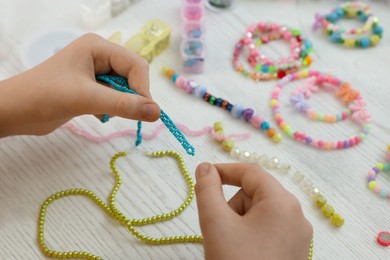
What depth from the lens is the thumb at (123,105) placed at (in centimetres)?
68

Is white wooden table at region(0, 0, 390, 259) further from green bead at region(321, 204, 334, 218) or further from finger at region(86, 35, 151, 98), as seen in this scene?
finger at region(86, 35, 151, 98)

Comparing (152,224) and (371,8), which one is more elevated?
(371,8)

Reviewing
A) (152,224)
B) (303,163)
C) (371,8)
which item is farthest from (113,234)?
(371,8)

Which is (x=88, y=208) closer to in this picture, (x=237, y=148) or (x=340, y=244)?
(x=237, y=148)

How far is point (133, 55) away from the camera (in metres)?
0.76

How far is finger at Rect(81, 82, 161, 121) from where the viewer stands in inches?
26.8

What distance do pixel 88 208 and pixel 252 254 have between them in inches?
11.1

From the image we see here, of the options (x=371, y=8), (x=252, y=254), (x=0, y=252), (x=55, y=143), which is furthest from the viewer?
(x=371, y=8)

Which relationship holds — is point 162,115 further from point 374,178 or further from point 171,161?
point 374,178

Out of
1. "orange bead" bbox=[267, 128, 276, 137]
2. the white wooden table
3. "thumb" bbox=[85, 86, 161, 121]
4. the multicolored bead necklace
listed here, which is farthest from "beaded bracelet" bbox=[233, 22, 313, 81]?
"thumb" bbox=[85, 86, 161, 121]

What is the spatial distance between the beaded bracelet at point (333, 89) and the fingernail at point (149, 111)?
1.04ft

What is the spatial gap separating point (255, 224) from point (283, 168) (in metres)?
0.25

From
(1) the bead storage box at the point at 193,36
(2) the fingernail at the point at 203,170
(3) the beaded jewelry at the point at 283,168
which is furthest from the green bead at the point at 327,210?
(1) the bead storage box at the point at 193,36

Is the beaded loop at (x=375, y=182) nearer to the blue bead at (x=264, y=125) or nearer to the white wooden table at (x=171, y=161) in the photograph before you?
the white wooden table at (x=171, y=161)
